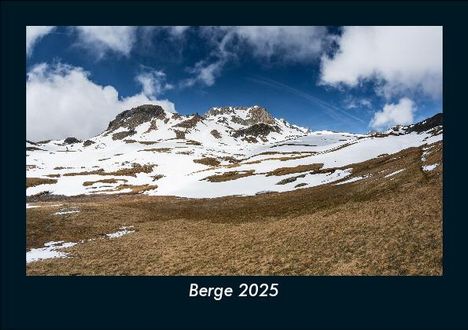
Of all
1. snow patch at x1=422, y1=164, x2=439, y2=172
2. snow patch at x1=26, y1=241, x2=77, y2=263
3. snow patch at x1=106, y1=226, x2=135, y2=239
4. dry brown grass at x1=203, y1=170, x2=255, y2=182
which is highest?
dry brown grass at x1=203, y1=170, x2=255, y2=182

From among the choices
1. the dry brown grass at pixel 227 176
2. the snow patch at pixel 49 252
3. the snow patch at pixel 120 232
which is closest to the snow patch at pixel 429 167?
the snow patch at pixel 120 232

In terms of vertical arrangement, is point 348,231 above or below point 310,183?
below

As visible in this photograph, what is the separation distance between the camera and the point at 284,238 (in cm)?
2783

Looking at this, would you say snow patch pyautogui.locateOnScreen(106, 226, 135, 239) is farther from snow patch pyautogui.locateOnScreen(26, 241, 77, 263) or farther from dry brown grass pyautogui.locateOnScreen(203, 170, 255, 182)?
dry brown grass pyautogui.locateOnScreen(203, 170, 255, 182)

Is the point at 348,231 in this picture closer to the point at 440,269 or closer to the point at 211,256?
the point at 440,269

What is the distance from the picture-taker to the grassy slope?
21078 millimetres

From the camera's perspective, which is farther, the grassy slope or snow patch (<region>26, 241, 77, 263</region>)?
snow patch (<region>26, 241, 77, 263</region>)

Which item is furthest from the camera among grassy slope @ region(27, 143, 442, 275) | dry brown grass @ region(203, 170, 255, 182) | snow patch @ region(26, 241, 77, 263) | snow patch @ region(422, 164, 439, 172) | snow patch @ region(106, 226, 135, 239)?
dry brown grass @ region(203, 170, 255, 182)

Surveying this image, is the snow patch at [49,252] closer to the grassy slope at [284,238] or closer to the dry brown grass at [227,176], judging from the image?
the grassy slope at [284,238]

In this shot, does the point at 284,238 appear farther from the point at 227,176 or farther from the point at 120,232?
the point at 227,176

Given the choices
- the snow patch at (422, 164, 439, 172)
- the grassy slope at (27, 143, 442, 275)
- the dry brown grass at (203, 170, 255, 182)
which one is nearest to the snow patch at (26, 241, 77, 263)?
the grassy slope at (27, 143, 442, 275)
